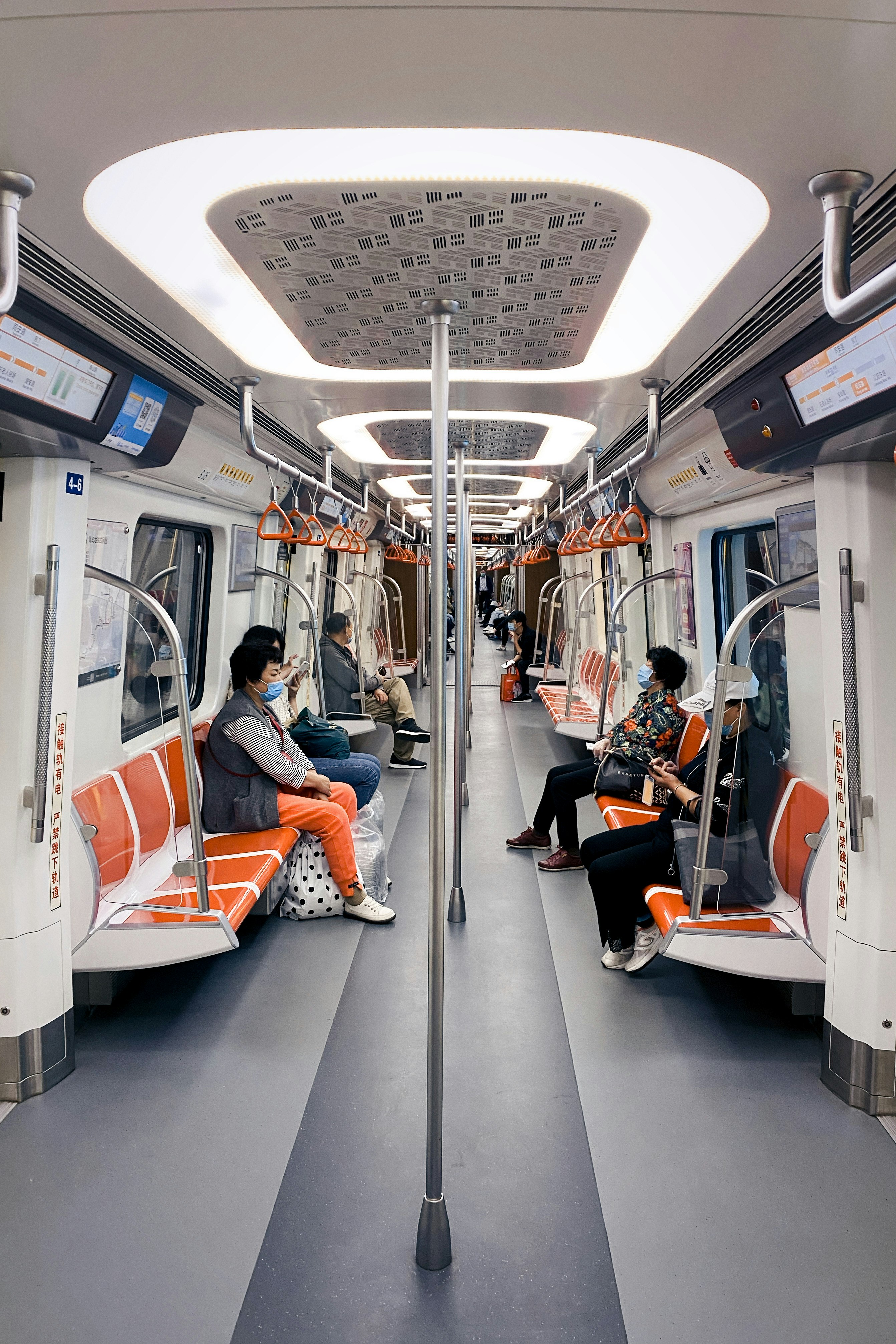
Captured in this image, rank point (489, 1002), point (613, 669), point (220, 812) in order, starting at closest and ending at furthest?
point (489, 1002), point (220, 812), point (613, 669)

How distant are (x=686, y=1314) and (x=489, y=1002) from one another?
1772 mm

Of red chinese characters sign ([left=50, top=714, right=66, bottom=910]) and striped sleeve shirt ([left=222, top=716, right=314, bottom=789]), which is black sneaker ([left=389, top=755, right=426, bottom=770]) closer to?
striped sleeve shirt ([left=222, top=716, right=314, bottom=789])

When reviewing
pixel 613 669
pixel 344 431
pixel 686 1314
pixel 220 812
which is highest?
pixel 344 431

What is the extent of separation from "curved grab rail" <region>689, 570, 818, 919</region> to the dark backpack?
3.12 metres

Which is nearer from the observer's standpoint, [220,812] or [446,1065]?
[446,1065]

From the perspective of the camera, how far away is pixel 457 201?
1.82 metres

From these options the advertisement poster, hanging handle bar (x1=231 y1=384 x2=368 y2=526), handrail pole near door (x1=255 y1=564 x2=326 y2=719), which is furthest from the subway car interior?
handrail pole near door (x1=255 y1=564 x2=326 y2=719)

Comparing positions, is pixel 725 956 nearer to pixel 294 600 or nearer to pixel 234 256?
pixel 234 256

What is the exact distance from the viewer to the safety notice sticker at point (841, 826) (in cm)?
312

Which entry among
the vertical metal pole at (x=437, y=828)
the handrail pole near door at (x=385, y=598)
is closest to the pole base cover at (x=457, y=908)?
the vertical metal pole at (x=437, y=828)

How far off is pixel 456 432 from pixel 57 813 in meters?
2.75

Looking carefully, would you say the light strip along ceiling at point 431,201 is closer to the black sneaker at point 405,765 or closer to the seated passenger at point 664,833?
the seated passenger at point 664,833

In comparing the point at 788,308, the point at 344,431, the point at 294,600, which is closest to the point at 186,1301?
the point at 788,308

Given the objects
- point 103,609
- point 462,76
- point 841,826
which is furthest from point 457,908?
point 462,76
